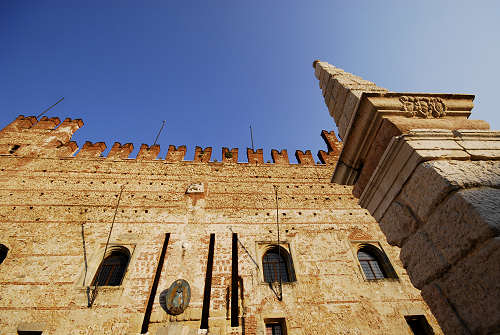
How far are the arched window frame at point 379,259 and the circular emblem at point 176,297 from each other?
187 inches

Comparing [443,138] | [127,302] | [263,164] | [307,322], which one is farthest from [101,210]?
[443,138]

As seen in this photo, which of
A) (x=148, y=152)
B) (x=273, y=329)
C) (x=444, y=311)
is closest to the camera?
(x=444, y=311)

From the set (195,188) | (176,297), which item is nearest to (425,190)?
(176,297)

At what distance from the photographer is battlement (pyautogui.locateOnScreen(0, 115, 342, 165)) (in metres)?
8.67

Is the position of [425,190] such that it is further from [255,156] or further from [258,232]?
[255,156]

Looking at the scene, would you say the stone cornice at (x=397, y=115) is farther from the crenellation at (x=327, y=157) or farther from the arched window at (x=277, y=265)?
the crenellation at (x=327, y=157)

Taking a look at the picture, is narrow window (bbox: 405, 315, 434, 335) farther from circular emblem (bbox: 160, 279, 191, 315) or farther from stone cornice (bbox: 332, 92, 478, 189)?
stone cornice (bbox: 332, 92, 478, 189)

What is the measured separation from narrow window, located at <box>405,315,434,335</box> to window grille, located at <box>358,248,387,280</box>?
3.58 ft

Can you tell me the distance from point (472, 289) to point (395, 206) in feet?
2.17

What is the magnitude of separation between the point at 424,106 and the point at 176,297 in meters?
5.90

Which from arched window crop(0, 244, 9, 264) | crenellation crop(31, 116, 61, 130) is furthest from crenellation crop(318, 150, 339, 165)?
crenellation crop(31, 116, 61, 130)

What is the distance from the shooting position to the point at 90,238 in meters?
6.43

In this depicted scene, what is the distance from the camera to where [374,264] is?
6.76 m

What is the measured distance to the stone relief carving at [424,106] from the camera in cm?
212
